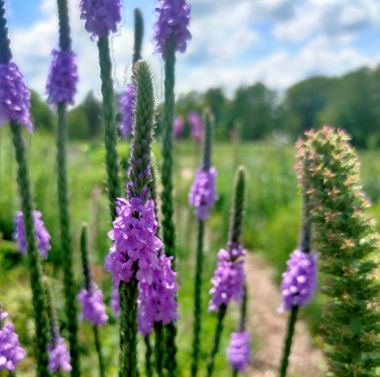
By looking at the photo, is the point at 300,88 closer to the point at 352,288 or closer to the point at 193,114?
the point at 193,114

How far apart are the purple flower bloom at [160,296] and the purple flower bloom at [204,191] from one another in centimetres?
186

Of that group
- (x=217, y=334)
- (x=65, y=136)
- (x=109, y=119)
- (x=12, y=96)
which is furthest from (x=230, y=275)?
(x=12, y=96)

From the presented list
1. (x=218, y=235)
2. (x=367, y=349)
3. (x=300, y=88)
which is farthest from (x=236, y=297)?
(x=300, y=88)

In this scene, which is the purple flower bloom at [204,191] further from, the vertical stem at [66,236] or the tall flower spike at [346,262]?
the tall flower spike at [346,262]

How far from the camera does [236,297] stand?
11.2 ft

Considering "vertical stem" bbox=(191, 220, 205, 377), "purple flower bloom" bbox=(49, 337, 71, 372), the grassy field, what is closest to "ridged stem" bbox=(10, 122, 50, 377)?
"purple flower bloom" bbox=(49, 337, 71, 372)

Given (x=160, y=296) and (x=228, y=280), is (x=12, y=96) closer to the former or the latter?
(x=160, y=296)

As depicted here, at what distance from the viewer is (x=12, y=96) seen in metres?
2.56

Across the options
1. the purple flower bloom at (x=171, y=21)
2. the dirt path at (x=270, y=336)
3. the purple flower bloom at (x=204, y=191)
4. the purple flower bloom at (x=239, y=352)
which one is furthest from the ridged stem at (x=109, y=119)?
the dirt path at (x=270, y=336)

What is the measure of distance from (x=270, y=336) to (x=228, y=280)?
16.2 feet

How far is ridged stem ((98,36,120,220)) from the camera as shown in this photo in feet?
8.26

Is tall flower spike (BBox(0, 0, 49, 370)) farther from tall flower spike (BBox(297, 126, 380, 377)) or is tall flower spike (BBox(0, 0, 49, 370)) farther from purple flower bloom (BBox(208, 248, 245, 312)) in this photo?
tall flower spike (BBox(297, 126, 380, 377))

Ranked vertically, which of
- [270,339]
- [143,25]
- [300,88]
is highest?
[300,88]

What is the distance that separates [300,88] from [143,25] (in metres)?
73.0
